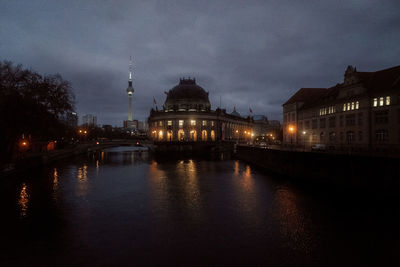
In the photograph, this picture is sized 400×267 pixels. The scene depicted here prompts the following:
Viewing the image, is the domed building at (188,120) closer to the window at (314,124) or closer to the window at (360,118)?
the window at (314,124)

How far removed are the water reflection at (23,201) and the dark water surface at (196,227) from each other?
0.09 meters

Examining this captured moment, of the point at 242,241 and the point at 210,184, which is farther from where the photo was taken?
the point at 210,184

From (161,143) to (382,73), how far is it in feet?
237

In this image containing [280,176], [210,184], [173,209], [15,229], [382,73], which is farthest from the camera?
[382,73]

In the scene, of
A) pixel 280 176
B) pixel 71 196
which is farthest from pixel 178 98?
pixel 71 196

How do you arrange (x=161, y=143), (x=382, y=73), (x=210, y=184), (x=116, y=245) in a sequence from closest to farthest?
(x=116, y=245)
(x=210, y=184)
(x=382, y=73)
(x=161, y=143)

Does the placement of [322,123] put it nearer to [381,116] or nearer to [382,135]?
[381,116]

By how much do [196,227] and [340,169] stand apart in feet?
61.8

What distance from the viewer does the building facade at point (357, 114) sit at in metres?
45.1

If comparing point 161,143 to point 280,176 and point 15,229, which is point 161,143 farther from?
point 15,229

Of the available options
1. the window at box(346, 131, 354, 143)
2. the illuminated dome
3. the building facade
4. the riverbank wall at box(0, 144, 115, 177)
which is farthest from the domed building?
the window at box(346, 131, 354, 143)

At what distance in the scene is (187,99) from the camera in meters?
130

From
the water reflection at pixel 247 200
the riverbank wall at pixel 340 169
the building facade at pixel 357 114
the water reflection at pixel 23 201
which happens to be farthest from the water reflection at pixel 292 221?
the water reflection at pixel 23 201

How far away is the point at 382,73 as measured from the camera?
5225cm
